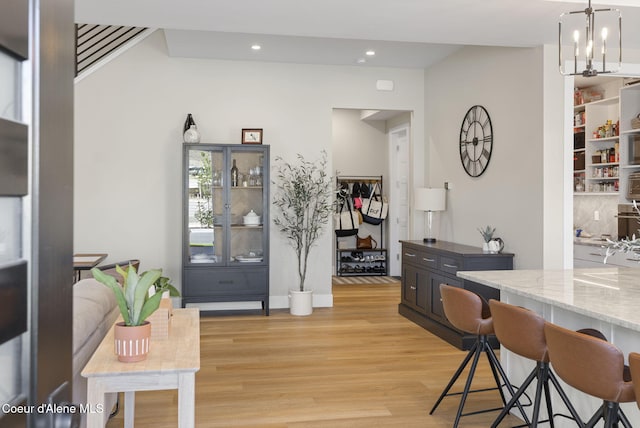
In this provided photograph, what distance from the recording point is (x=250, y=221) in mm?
6766

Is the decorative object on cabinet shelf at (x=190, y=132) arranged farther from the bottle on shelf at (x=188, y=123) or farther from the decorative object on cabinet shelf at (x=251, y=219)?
the decorative object on cabinet shelf at (x=251, y=219)

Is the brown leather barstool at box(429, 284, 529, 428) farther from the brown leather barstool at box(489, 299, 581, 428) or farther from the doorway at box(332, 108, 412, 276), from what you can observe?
the doorway at box(332, 108, 412, 276)

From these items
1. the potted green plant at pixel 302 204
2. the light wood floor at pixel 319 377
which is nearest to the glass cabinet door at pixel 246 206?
the potted green plant at pixel 302 204

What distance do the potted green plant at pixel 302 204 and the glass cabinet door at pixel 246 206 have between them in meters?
0.36

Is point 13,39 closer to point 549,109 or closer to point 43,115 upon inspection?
point 43,115

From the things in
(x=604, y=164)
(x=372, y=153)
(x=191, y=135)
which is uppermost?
(x=372, y=153)

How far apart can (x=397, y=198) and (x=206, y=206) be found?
4.21 metres

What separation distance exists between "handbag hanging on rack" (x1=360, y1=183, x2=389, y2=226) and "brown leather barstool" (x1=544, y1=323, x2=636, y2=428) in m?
7.63

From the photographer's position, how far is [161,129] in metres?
6.80

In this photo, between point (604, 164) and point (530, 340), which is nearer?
point (530, 340)

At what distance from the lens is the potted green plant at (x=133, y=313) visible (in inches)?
88.6

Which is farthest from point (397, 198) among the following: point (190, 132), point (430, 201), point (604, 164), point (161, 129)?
point (161, 129)

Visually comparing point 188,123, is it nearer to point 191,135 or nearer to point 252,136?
point 191,135

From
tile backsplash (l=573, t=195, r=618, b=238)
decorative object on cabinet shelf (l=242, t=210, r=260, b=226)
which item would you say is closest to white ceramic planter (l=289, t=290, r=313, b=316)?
decorative object on cabinet shelf (l=242, t=210, r=260, b=226)
